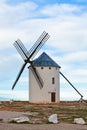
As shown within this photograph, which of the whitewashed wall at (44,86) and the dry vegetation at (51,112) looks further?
the whitewashed wall at (44,86)

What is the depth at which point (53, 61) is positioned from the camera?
70375 mm

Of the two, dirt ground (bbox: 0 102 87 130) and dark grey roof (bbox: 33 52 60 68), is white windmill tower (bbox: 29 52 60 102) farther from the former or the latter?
dirt ground (bbox: 0 102 87 130)

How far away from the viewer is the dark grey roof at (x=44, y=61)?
68750 millimetres

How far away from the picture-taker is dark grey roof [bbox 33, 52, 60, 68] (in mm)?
68750

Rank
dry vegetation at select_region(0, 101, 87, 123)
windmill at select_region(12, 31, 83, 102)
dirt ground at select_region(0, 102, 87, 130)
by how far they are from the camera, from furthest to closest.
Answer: windmill at select_region(12, 31, 83, 102), dry vegetation at select_region(0, 101, 87, 123), dirt ground at select_region(0, 102, 87, 130)

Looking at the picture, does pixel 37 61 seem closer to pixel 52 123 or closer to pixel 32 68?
pixel 32 68

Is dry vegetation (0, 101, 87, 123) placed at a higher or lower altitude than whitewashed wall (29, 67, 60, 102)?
lower

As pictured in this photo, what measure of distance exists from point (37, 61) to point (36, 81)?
11.8ft

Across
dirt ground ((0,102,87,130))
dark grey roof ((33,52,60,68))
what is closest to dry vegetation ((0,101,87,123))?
dirt ground ((0,102,87,130))

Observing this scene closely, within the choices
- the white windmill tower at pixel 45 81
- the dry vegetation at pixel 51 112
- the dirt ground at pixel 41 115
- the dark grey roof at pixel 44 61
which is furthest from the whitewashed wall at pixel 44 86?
the dirt ground at pixel 41 115

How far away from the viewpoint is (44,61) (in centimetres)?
6925

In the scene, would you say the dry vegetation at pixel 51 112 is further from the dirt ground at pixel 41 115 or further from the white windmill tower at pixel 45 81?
the white windmill tower at pixel 45 81

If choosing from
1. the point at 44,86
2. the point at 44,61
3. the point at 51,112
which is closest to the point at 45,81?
the point at 44,86

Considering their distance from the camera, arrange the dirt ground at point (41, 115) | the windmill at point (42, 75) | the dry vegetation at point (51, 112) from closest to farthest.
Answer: the dirt ground at point (41, 115)
the dry vegetation at point (51, 112)
the windmill at point (42, 75)
